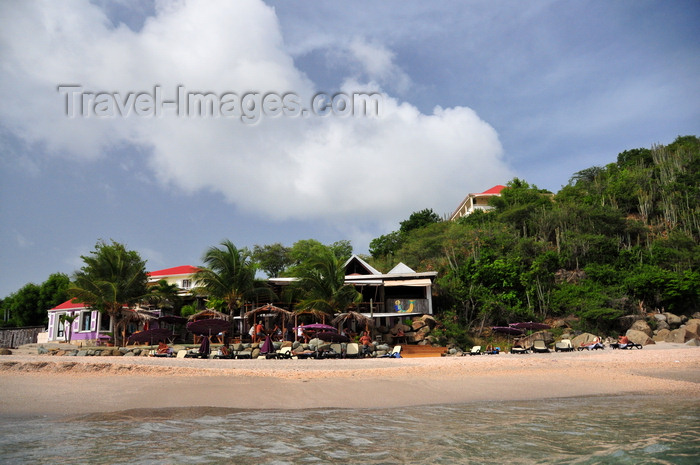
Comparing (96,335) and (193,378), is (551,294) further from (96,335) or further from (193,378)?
(96,335)

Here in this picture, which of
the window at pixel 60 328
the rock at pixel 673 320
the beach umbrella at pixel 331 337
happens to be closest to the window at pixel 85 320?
the window at pixel 60 328

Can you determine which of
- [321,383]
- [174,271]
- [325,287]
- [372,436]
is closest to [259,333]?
[325,287]

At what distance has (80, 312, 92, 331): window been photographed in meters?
32.4

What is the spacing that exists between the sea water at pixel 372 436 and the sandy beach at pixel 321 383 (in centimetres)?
90

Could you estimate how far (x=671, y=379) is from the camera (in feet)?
39.4

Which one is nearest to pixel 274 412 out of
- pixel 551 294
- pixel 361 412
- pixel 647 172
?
pixel 361 412

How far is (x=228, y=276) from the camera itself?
1056 inches

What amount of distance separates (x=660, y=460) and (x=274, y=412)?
609cm

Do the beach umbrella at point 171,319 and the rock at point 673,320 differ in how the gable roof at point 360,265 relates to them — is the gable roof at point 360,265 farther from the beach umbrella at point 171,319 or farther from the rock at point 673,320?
the rock at point 673,320

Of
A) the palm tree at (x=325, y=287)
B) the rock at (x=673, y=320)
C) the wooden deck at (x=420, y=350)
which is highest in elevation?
the palm tree at (x=325, y=287)

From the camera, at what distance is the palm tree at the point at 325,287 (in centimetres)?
2531

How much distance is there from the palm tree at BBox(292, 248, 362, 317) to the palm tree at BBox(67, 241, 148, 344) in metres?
10.3

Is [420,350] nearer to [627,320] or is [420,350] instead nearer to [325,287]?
[325,287]

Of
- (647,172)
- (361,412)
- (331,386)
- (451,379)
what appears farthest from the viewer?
(647,172)
